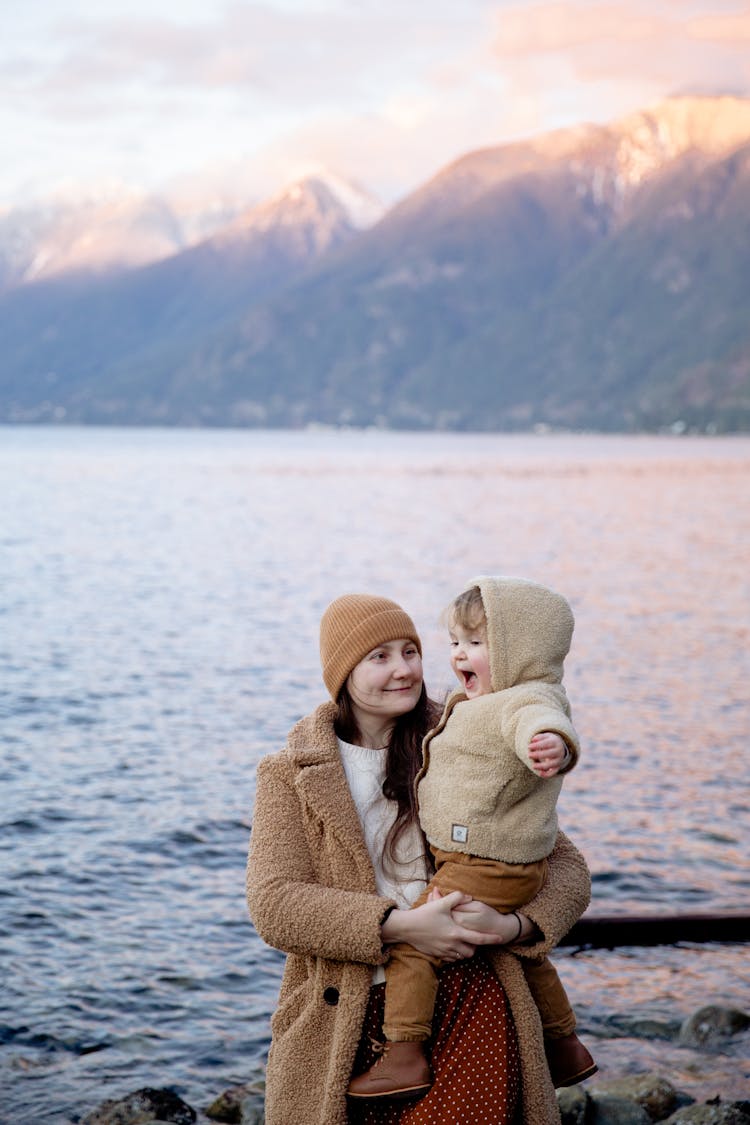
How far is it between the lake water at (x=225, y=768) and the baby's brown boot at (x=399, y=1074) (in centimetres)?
461

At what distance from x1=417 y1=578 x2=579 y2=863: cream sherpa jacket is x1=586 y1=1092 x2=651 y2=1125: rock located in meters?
3.68

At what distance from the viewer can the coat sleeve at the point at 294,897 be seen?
3291 mm

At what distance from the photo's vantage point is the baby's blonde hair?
135 inches

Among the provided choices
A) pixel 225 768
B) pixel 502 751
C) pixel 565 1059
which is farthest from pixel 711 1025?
pixel 225 768

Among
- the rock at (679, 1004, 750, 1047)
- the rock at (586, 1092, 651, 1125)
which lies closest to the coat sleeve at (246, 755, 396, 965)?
the rock at (586, 1092, 651, 1125)

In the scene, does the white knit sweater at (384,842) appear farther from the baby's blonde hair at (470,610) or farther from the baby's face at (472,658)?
the baby's blonde hair at (470,610)

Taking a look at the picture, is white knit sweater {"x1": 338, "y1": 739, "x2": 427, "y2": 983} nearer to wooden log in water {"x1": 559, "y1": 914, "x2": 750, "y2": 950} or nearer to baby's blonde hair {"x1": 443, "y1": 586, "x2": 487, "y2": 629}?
baby's blonde hair {"x1": 443, "y1": 586, "x2": 487, "y2": 629}

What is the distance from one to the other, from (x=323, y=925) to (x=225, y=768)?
39.8 ft

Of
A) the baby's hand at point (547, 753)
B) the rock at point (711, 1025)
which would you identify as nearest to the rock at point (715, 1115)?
the rock at point (711, 1025)

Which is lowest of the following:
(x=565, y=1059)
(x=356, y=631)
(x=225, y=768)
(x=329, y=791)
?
(x=225, y=768)

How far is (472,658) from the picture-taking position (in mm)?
3449

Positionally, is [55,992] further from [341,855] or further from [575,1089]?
[341,855]

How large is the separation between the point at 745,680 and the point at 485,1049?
1886cm

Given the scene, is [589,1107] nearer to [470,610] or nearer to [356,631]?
[356,631]
